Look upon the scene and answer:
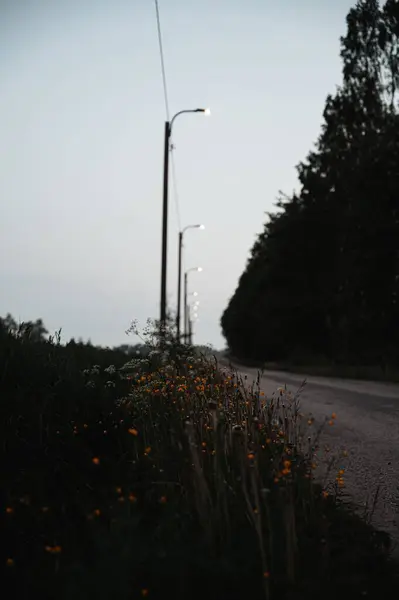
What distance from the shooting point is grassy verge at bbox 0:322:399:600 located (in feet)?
12.7

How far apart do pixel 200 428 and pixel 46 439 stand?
1297 millimetres

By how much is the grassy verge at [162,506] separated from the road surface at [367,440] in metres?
0.58

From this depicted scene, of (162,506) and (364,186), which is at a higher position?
(364,186)

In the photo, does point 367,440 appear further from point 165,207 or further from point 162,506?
point 165,207

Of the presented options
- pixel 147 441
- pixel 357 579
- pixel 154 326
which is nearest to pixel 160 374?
pixel 154 326

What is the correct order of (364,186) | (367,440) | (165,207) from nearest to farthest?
(367,440) < (165,207) < (364,186)

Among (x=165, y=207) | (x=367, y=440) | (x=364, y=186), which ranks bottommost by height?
(x=367, y=440)

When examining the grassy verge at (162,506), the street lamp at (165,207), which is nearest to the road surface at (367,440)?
the grassy verge at (162,506)

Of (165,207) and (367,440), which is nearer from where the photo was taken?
(367,440)

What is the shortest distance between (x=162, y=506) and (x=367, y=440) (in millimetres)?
6593

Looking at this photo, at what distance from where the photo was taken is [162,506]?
16.2 feet

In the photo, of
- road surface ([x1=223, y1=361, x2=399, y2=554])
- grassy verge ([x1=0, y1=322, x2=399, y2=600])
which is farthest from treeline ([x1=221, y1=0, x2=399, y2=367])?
grassy verge ([x1=0, y1=322, x2=399, y2=600])

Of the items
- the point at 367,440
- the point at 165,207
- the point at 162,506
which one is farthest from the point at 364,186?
the point at 162,506

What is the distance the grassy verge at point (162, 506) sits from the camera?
388 cm
